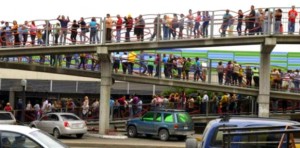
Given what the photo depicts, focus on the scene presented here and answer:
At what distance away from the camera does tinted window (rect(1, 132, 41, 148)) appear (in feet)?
29.4

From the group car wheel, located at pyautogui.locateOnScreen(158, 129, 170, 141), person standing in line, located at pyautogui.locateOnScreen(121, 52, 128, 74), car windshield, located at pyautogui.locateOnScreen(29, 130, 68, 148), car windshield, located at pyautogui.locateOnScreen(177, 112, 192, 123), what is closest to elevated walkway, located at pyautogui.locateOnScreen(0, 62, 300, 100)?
person standing in line, located at pyautogui.locateOnScreen(121, 52, 128, 74)

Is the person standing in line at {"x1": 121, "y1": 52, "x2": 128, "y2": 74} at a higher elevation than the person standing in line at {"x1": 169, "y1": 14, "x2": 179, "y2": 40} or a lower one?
lower

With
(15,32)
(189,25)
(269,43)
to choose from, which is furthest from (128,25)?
(269,43)

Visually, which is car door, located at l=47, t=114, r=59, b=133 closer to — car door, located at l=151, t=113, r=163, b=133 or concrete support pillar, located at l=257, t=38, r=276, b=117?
car door, located at l=151, t=113, r=163, b=133

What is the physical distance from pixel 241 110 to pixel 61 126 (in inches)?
384

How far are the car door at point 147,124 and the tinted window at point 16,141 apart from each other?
17.5 metres

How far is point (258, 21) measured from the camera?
2505cm

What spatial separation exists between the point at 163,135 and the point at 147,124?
109 centimetres

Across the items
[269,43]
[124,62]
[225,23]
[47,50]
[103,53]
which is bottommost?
[124,62]

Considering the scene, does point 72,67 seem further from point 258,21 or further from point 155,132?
point 258,21

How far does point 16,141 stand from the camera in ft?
29.5

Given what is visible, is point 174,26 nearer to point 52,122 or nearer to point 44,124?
point 52,122

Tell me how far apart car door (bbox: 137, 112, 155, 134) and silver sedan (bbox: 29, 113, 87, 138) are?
2.91m

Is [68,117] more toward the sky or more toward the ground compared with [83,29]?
more toward the ground
